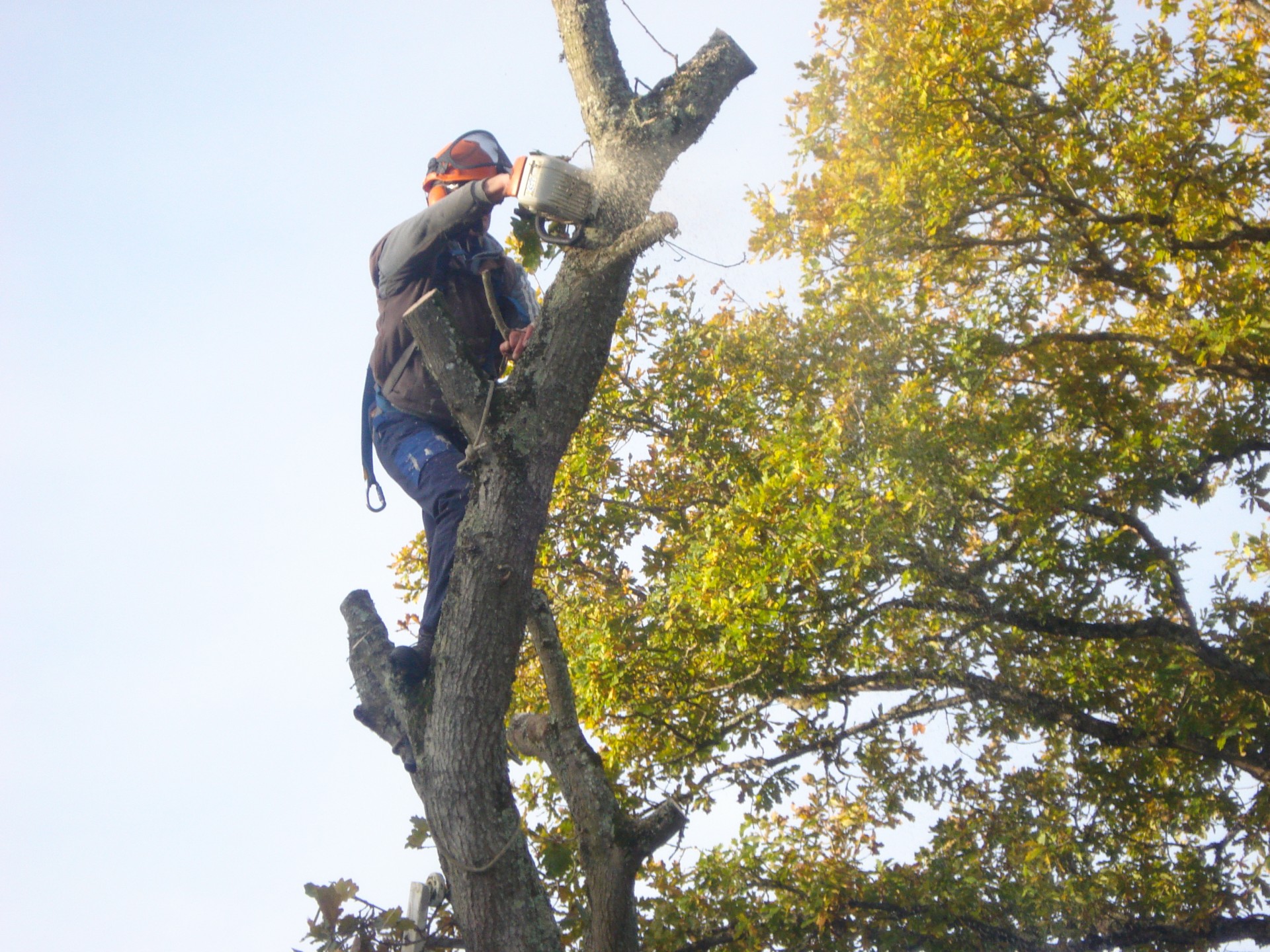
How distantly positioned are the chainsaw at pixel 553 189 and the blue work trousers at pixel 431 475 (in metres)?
0.86

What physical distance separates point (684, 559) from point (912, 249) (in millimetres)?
2499

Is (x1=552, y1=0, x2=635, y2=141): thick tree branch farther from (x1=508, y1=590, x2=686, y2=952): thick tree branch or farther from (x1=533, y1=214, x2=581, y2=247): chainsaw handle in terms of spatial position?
(x1=508, y1=590, x2=686, y2=952): thick tree branch

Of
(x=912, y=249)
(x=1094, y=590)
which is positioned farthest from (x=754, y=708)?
(x=912, y=249)

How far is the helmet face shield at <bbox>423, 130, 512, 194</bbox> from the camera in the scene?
3764 millimetres

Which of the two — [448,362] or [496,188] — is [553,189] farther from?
[448,362]

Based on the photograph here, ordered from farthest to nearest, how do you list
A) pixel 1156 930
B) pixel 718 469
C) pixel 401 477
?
pixel 718 469
pixel 1156 930
pixel 401 477

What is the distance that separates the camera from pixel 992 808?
20.9 feet

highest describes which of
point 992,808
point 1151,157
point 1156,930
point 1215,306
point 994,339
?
point 1151,157

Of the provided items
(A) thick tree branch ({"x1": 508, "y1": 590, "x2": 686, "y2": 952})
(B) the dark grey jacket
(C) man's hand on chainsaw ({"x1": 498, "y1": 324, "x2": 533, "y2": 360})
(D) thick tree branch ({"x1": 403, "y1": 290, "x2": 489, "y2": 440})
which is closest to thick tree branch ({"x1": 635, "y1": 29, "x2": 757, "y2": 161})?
(B) the dark grey jacket

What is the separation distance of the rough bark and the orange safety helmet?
443mm

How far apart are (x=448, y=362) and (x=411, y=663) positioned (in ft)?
3.06

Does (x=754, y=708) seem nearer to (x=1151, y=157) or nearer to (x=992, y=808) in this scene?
(x=992, y=808)

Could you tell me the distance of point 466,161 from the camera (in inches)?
148

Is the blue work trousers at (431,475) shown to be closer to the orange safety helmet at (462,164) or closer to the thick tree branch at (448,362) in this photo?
the thick tree branch at (448,362)
